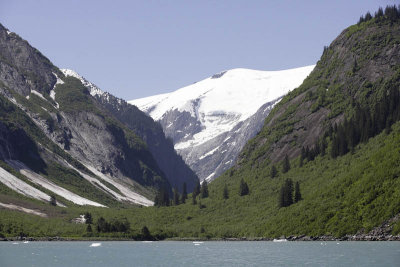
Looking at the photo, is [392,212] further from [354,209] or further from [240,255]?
[240,255]

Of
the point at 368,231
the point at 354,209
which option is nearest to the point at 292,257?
the point at 368,231

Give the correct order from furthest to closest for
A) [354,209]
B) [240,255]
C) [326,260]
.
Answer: [354,209] → [240,255] → [326,260]

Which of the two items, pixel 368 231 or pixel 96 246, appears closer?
pixel 368 231

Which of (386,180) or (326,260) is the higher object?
(386,180)

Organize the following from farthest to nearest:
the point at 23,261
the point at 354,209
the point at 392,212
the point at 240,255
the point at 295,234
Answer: the point at 295,234 < the point at 354,209 < the point at 392,212 < the point at 240,255 < the point at 23,261

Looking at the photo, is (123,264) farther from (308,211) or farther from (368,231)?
(308,211)

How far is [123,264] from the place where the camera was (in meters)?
110

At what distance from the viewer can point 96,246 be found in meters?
174

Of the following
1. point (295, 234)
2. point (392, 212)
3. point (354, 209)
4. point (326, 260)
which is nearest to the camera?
point (326, 260)

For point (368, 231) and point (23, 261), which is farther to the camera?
point (368, 231)

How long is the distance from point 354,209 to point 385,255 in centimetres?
5902

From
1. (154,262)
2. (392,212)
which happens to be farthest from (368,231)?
(154,262)

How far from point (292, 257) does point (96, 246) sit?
7509 centimetres

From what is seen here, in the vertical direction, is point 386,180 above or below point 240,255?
above
